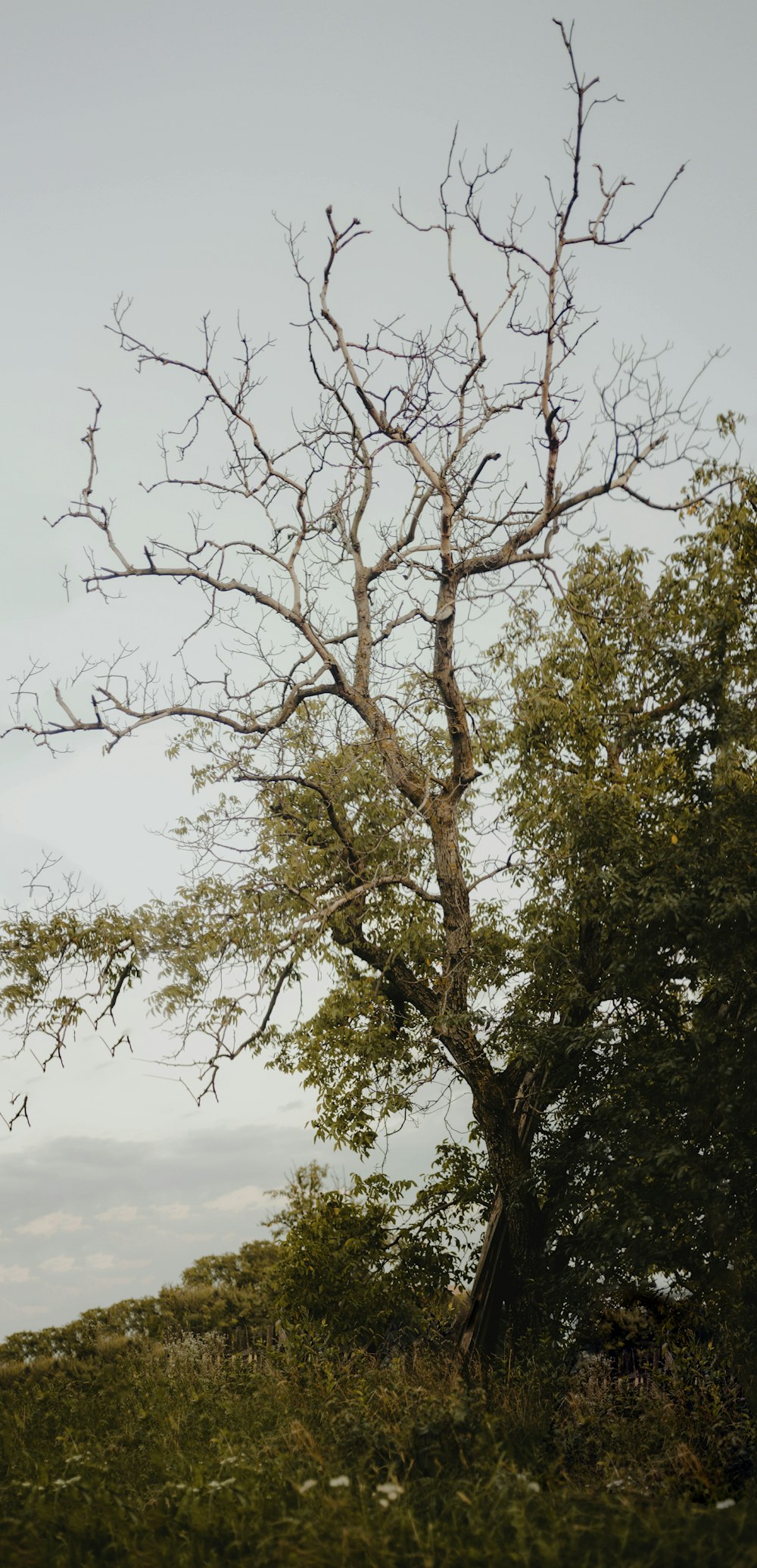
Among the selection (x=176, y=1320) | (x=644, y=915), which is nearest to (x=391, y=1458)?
(x=644, y=915)


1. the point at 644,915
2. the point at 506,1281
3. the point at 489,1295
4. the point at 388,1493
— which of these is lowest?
the point at 388,1493

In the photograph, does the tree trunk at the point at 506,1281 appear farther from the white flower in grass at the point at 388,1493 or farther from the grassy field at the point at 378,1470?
the white flower in grass at the point at 388,1493

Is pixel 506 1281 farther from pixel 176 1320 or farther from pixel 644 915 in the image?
pixel 176 1320

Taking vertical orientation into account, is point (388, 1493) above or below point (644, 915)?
below

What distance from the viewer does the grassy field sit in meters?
4.95

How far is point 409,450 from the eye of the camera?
45.6 ft

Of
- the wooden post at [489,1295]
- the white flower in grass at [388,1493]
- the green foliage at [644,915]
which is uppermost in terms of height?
the green foliage at [644,915]

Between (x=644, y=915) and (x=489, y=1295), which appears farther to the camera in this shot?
(x=489, y=1295)

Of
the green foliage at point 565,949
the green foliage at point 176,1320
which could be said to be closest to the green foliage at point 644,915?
the green foliage at point 565,949

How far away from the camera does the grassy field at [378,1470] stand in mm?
4945

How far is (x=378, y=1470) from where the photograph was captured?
6000mm

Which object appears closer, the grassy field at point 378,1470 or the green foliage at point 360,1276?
the grassy field at point 378,1470

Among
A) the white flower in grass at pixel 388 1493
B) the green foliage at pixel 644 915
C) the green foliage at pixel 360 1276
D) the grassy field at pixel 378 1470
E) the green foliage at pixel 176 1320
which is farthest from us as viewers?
the green foliage at pixel 176 1320

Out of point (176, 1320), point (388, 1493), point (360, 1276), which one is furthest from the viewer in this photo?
point (176, 1320)
